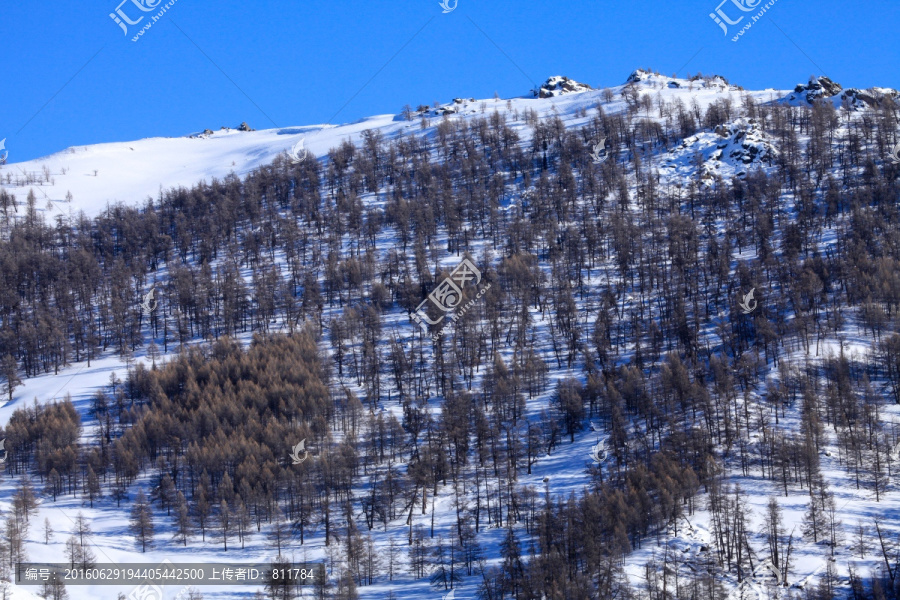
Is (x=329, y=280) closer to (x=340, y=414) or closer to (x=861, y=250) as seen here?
(x=340, y=414)

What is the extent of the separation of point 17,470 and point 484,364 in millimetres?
70096

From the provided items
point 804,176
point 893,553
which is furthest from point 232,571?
point 804,176

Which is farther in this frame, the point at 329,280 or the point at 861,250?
the point at 329,280

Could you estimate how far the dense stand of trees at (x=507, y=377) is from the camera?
90.6 meters

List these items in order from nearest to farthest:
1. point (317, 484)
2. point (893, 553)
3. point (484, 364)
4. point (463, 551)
→ point (893, 553) < point (463, 551) < point (317, 484) < point (484, 364)

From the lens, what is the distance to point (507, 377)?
413 ft

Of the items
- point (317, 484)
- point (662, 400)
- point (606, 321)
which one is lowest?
point (317, 484)

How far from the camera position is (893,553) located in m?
78.4

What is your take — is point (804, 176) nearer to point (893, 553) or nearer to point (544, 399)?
point (544, 399)

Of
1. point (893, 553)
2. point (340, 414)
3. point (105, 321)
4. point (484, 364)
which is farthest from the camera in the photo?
point (105, 321)

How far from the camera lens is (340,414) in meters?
123

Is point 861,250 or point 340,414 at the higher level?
point 861,250

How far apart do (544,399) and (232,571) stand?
51.9 m

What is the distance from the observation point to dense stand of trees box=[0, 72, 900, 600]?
297 ft
